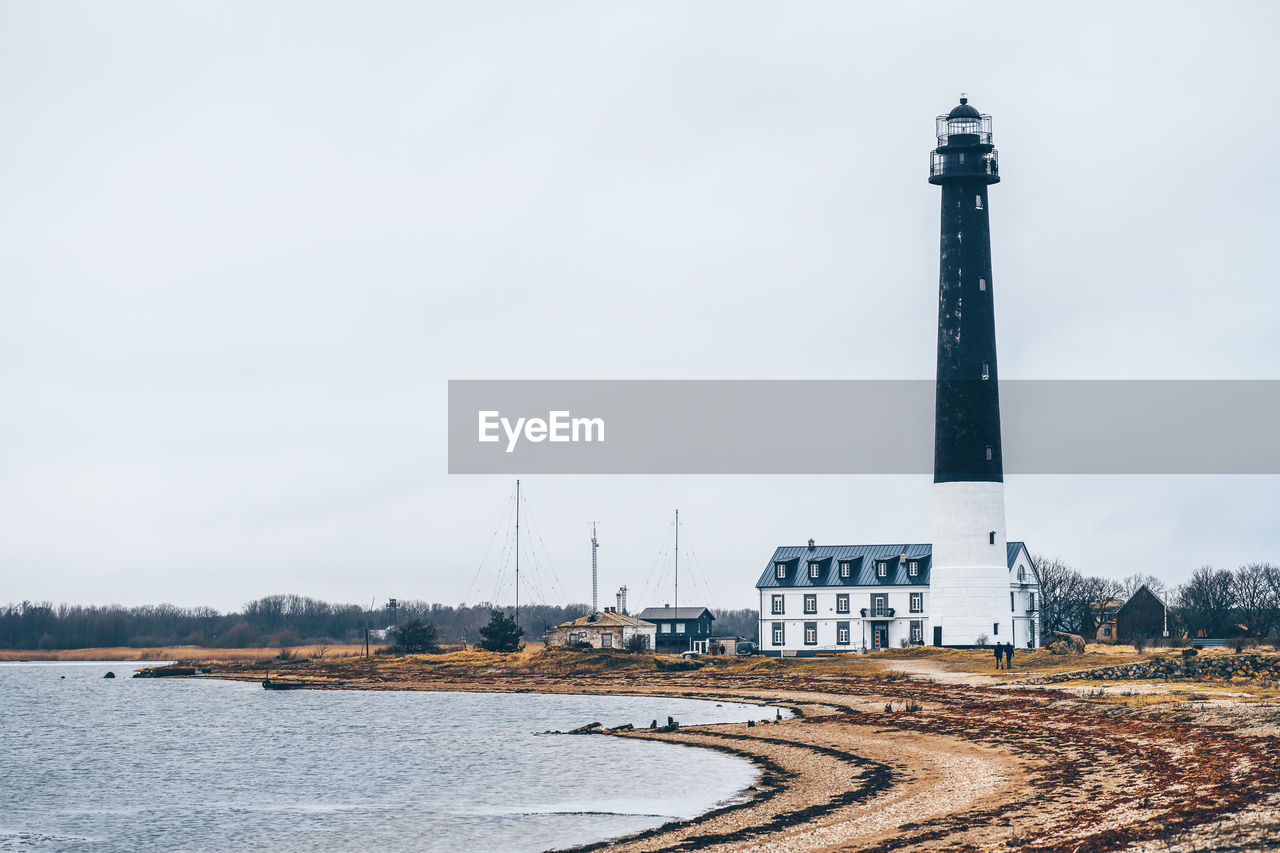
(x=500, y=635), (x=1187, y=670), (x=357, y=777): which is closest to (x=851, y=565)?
(x=500, y=635)

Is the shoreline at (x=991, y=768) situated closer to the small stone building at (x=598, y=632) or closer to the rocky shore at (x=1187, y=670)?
the rocky shore at (x=1187, y=670)

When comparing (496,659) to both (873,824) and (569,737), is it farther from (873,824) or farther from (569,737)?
(873,824)

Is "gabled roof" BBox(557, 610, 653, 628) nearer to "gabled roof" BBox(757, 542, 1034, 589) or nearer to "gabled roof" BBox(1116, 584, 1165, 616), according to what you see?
"gabled roof" BBox(757, 542, 1034, 589)

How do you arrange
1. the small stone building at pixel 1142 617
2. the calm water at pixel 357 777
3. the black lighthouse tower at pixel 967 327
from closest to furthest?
1. the calm water at pixel 357 777
2. the black lighthouse tower at pixel 967 327
3. the small stone building at pixel 1142 617

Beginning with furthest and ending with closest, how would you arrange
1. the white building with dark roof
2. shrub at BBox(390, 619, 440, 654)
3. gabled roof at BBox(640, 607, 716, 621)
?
1. gabled roof at BBox(640, 607, 716, 621)
2. shrub at BBox(390, 619, 440, 654)
3. the white building with dark roof

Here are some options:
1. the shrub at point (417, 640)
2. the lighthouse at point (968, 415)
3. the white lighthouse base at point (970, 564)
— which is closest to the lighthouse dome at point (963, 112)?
the lighthouse at point (968, 415)

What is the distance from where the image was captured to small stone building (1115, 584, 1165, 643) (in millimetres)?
103500

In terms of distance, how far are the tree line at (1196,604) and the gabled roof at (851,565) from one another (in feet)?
36.7

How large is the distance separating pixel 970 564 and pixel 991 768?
3942 cm

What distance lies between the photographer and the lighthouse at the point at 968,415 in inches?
2810

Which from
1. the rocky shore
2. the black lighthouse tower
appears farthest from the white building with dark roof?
the rocky shore

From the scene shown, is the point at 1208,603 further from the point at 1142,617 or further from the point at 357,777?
the point at 357,777

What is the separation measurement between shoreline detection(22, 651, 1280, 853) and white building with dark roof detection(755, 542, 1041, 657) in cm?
2336

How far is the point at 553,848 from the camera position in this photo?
2839cm
